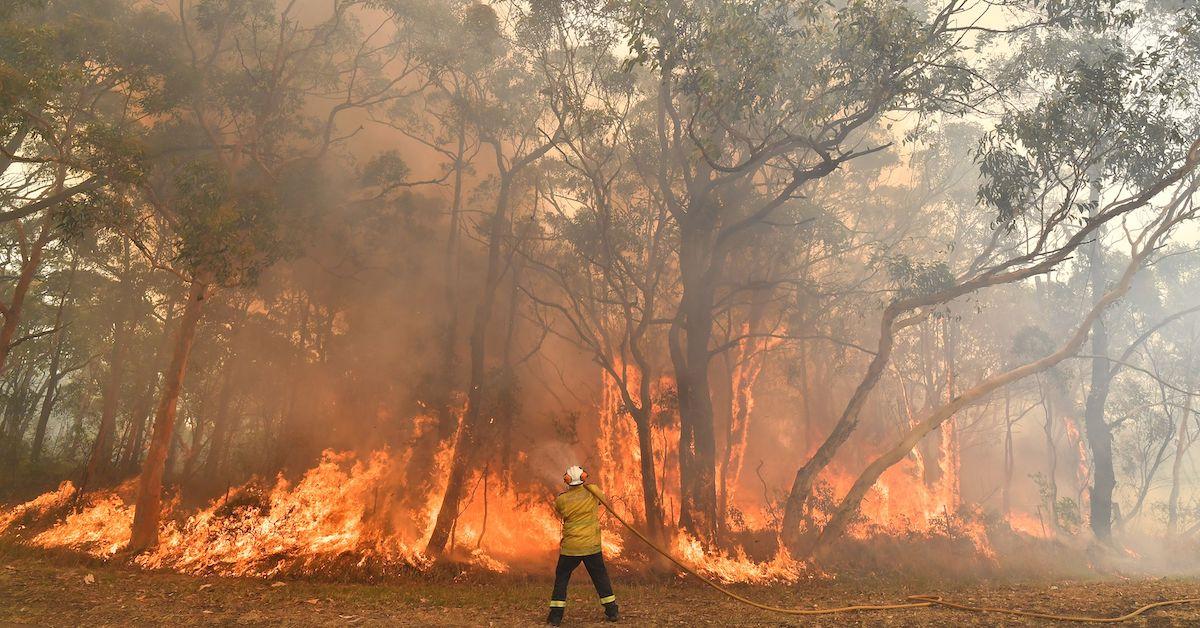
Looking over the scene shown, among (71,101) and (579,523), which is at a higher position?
(71,101)

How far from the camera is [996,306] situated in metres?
28.2

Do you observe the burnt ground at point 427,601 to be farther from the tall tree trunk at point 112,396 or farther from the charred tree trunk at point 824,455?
the tall tree trunk at point 112,396

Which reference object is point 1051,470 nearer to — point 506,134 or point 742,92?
point 742,92

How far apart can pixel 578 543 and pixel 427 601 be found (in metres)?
4.06

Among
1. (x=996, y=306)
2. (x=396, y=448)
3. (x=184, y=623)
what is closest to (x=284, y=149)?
(x=396, y=448)

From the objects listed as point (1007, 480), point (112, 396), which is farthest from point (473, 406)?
point (1007, 480)

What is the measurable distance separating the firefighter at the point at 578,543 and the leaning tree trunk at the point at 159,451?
919 centimetres

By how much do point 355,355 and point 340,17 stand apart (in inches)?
364

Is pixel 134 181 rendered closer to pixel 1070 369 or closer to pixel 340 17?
pixel 340 17

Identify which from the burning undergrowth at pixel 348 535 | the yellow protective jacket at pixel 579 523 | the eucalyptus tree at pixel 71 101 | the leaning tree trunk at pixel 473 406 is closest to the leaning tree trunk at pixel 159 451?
the burning undergrowth at pixel 348 535

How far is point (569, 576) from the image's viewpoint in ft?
27.8

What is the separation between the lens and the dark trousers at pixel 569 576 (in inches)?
332

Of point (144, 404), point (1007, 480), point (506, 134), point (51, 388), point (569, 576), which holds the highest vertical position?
point (506, 134)

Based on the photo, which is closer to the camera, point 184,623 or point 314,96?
point 184,623
